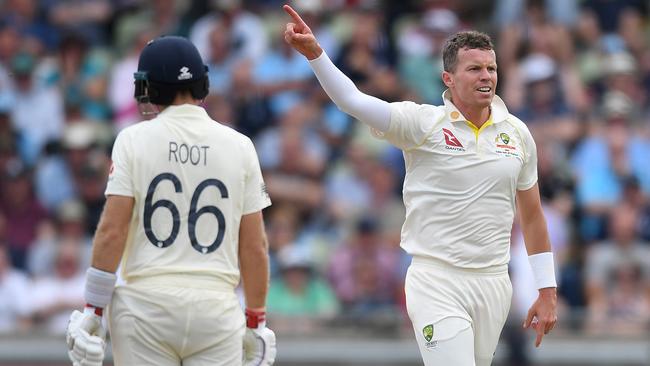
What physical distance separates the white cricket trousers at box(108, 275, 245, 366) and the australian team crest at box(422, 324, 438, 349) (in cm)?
117

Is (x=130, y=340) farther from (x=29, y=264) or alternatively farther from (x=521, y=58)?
(x=521, y=58)

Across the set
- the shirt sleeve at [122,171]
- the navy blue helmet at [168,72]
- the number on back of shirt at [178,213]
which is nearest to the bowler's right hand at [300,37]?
the navy blue helmet at [168,72]

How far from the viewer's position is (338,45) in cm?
1503

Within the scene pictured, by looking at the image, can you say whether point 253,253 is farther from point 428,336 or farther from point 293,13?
point 293,13

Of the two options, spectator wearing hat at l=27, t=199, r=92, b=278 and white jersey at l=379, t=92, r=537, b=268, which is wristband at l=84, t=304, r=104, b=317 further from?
spectator wearing hat at l=27, t=199, r=92, b=278

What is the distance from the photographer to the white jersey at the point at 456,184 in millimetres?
7574

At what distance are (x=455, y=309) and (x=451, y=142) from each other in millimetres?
923

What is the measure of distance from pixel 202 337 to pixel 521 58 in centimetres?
890

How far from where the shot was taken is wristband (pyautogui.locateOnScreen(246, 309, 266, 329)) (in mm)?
7305

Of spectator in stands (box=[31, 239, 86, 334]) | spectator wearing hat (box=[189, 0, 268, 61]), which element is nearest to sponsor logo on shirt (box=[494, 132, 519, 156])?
spectator in stands (box=[31, 239, 86, 334])

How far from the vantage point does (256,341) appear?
24.1 feet

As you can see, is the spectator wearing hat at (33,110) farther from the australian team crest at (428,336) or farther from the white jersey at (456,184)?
the australian team crest at (428,336)

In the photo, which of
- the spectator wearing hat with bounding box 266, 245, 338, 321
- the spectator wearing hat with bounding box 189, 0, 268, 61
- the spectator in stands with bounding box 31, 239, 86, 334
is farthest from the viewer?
the spectator wearing hat with bounding box 189, 0, 268, 61

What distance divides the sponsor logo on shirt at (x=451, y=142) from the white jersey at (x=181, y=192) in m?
1.21
